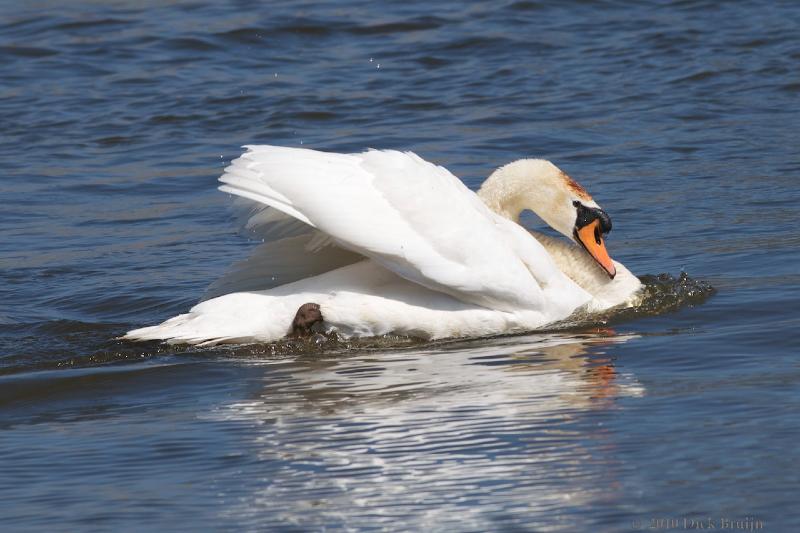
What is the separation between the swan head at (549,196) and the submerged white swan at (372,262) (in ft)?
1.42

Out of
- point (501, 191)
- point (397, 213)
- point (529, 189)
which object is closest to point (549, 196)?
point (529, 189)

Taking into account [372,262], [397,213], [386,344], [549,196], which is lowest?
[386,344]

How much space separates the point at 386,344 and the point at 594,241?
1.54 meters

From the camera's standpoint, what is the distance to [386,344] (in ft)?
24.5

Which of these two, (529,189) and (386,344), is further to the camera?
(529,189)

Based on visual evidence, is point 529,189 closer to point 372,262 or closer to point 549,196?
point 549,196

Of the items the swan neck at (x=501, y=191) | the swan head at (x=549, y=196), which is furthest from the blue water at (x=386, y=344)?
the swan neck at (x=501, y=191)

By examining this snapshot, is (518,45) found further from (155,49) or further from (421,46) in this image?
(155,49)

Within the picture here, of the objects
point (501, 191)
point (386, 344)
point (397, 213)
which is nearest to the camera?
point (397, 213)

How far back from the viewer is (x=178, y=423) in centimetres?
616

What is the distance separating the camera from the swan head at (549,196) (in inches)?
330

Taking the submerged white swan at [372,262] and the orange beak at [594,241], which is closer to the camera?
the submerged white swan at [372,262]

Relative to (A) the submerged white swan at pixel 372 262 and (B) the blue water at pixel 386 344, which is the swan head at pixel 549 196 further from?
(B) the blue water at pixel 386 344

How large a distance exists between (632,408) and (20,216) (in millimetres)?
6240
